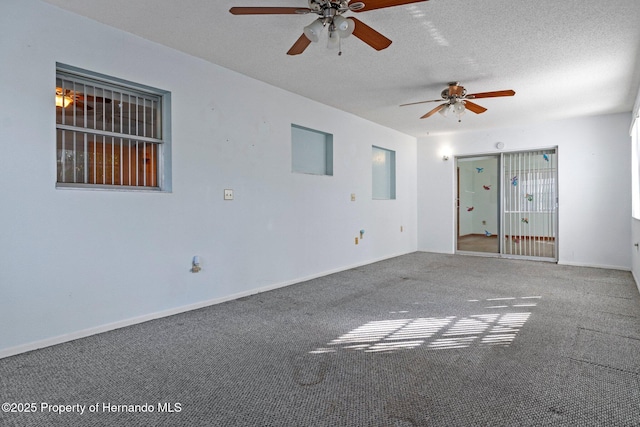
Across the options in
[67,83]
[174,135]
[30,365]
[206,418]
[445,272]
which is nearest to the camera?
[206,418]

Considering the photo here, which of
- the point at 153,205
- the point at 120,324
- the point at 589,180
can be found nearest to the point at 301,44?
the point at 153,205

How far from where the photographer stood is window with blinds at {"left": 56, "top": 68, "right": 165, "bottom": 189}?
293 centimetres

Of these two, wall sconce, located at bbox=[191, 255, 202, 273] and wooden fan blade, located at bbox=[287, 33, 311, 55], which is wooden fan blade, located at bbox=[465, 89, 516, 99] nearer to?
wooden fan blade, located at bbox=[287, 33, 311, 55]

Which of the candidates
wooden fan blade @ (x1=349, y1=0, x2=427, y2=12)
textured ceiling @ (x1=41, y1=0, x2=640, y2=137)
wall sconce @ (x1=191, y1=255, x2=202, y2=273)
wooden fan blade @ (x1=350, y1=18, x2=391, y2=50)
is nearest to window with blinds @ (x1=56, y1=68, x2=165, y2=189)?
textured ceiling @ (x1=41, y1=0, x2=640, y2=137)

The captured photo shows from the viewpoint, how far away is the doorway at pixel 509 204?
6.58 m


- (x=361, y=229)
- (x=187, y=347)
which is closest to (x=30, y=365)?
(x=187, y=347)

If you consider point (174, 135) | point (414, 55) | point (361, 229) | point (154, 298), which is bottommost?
point (154, 298)

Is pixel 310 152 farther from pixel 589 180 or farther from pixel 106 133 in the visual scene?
pixel 589 180

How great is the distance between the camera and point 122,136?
3.24 meters

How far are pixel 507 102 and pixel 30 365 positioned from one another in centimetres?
595

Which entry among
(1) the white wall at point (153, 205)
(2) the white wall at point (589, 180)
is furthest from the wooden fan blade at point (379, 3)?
(2) the white wall at point (589, 180)

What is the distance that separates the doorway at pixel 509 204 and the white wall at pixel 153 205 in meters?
3.33

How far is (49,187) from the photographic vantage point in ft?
8.95

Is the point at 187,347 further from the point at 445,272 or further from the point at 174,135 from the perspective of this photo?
the point at 445,272
